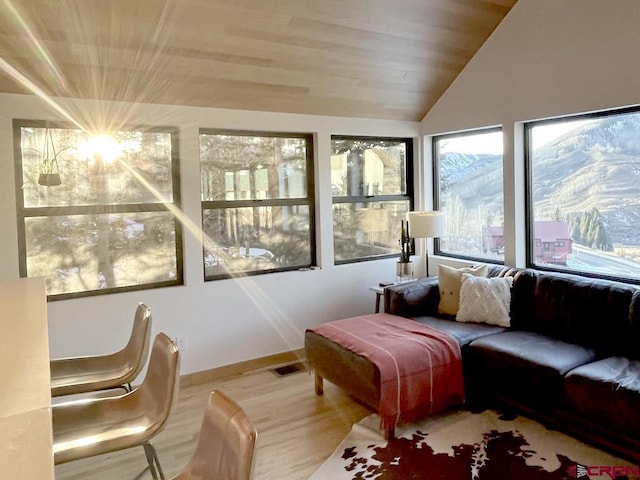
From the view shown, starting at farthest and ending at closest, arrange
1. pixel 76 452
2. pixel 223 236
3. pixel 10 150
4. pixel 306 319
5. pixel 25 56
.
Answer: pixel 306 319
pixel 223 236
pixel 10 150
pixel 25 56
pixel 76 452

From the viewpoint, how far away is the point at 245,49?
11.2 feet

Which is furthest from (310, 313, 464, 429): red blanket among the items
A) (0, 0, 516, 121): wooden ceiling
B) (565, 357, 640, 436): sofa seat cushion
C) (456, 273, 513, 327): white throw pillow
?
(0, 0, 516, 121): wooden ceiling

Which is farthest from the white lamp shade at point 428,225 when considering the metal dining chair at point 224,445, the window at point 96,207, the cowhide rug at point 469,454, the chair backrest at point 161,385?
the metal dining chair at point 224,445

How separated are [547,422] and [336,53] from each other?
292 centimetres

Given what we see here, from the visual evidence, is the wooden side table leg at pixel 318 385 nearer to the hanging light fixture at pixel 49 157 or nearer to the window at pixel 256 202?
the window at pixel 256 202

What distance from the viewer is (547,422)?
305 centimetres

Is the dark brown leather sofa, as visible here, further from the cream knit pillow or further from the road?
the road

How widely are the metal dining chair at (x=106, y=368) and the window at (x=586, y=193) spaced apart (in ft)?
10.7

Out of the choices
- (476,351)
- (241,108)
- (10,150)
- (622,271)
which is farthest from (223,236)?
(622,271)

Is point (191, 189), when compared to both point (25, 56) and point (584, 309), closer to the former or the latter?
point (25, 56)

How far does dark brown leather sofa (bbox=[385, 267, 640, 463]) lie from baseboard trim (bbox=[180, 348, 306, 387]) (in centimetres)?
101

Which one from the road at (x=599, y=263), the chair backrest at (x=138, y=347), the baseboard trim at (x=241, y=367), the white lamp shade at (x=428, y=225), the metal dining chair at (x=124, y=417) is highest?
the white lamp shade at (x=428, y=225)

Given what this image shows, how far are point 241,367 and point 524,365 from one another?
2.24m

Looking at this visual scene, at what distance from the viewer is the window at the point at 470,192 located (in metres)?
4.53
